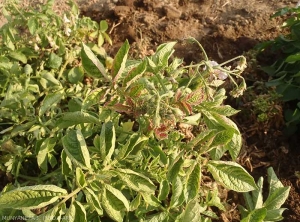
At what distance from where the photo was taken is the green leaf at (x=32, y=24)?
2145 millimetres

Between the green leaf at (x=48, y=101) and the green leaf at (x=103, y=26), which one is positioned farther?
the green leaf at (x=103, y=26)

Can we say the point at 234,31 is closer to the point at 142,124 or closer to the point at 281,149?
the point at 281,149

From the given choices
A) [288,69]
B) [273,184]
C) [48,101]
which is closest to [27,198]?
[48,101]

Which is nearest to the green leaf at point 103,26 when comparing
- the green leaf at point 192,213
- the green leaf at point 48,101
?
the green leaf at point 48,101

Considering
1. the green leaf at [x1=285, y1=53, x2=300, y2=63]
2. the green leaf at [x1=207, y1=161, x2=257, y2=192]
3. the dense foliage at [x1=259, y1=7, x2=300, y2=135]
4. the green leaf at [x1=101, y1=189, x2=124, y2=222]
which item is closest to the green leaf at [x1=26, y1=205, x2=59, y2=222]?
the green leaf at [x1=101, y1=189, x2=124, y2=222]

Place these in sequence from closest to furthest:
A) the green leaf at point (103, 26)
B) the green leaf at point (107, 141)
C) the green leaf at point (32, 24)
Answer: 1. the green leaf at point (107, 141)
2. the green leaf at point (32, 24)
3. the green leaf at point (103, 26)

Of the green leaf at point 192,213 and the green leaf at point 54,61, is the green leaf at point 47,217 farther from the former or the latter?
the green leaf at point 54,61

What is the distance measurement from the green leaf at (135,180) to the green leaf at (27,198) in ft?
0.68

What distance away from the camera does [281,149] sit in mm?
2182

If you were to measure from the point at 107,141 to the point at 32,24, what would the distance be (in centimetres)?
110

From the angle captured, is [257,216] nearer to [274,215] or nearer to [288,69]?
[274,215]

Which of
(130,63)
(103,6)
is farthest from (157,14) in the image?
(130,63)

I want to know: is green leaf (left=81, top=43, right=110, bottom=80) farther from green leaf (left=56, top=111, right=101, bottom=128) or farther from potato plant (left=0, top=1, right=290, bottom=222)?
green leaf (left=56, top=111, right=101, bottom=128)

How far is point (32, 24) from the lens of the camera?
216 centimetres
